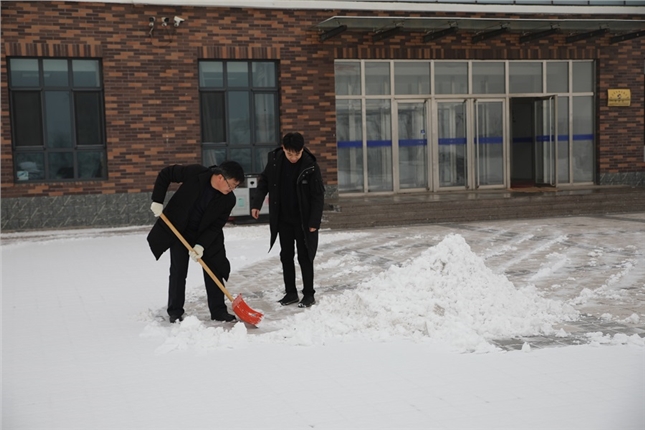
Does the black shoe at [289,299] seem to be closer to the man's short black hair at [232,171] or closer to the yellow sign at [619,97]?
the man's short black hair at [232,171]

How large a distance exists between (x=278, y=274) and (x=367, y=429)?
18.1 ft

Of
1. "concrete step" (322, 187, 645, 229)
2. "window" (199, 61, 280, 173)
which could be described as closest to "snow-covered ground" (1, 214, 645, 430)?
"concrete step" (322, 187, 645, 229)

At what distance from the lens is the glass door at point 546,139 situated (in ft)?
64.8

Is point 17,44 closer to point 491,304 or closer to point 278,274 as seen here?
point 278,274

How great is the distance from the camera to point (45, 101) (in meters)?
15.8

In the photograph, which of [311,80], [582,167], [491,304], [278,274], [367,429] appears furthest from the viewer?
[582,167]

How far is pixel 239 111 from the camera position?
1709 cm

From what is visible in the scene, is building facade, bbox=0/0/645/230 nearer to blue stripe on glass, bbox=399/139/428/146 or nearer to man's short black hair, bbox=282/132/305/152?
blue stripe on glass, bbox=399/139/428/146

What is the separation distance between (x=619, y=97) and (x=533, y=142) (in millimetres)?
2325

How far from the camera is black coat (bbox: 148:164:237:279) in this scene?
729 centimetres

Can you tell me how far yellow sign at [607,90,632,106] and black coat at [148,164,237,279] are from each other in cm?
1490

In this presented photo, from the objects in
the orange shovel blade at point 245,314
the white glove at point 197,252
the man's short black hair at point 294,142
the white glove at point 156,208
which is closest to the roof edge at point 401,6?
the man's short black hair at point 294,142

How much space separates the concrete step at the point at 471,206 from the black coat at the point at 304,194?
287 inches

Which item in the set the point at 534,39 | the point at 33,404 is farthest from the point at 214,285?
the point at 534,39
